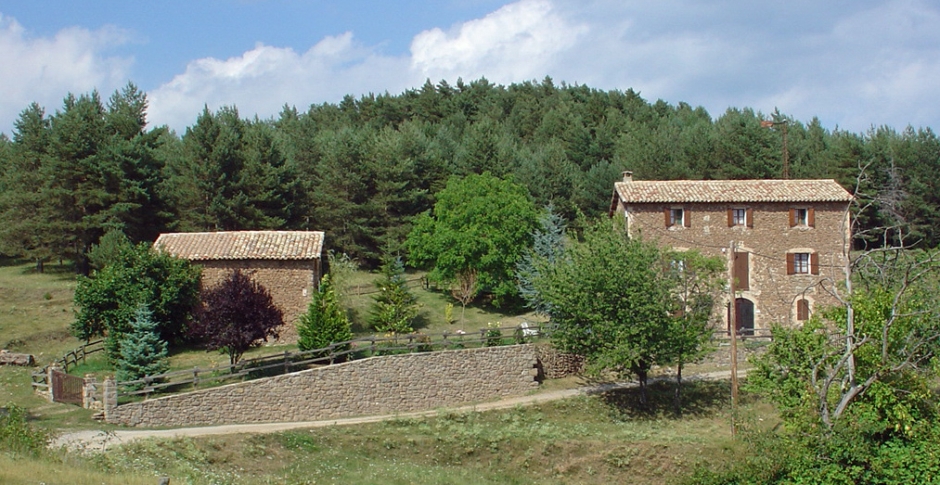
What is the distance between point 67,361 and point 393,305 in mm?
13209

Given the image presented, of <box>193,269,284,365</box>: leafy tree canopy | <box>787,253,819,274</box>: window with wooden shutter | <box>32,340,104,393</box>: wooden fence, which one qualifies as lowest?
<box>32,340,104,393</box>: wooden fence

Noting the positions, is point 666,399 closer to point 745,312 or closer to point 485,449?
point 485,449

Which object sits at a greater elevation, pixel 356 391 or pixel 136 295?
pixel 136 295

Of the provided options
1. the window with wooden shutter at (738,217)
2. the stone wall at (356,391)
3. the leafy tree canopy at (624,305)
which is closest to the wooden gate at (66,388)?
the stone wall at (356,391)

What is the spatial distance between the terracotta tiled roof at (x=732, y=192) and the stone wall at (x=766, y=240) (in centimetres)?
38

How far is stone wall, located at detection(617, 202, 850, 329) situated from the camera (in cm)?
3688

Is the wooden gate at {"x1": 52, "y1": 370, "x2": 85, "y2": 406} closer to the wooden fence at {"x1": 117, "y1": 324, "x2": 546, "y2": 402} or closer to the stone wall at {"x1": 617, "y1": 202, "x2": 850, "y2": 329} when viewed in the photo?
the wooden fence at {"x1": 117, "y1": 324, "x2": 546, "y2": 402}

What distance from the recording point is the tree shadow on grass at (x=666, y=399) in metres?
28.8

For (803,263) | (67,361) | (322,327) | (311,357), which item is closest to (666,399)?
(803,263)

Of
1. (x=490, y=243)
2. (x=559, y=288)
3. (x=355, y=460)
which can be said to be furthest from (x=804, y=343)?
(x=490, y=243)

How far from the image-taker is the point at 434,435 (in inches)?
991

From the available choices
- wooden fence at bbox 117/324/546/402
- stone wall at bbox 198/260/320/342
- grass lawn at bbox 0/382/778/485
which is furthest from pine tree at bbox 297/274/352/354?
grass lawn at bbox 0/382/778/485

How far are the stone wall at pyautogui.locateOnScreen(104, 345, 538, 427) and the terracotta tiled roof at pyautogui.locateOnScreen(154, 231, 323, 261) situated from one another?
768 cm

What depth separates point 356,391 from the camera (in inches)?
1097
